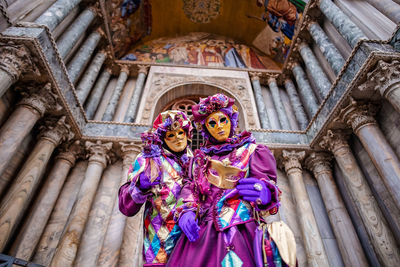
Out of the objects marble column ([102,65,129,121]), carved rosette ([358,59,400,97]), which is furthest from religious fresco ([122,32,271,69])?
carved rosette ([358,59,400,97])

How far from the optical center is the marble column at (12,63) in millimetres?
3854

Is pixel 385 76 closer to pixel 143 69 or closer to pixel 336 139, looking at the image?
pixel 336 139

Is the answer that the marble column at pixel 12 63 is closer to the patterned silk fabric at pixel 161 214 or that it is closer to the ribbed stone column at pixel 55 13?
the ribbed stone column at pixel 55 13

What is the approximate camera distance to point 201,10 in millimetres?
11516

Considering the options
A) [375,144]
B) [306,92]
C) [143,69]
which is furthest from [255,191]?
[143,69]

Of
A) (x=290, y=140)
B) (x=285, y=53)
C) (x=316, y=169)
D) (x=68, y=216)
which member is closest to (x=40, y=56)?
(x=68, y=216)

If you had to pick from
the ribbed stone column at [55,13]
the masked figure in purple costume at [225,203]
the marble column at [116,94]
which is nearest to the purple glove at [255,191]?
the masked figure in purple costume at [225,203]

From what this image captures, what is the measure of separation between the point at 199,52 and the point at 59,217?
830 centimetres

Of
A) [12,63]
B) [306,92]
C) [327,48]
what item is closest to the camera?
[12,63]

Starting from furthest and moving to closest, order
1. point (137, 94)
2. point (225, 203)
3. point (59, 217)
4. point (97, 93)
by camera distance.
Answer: point (137, 94) → point (97, 93) → point (59, 217) → point (225, 203)

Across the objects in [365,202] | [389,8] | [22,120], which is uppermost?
[389,8]

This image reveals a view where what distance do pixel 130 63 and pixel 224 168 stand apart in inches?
323

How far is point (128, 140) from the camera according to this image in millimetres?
6070

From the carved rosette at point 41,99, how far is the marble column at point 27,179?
0.50m
